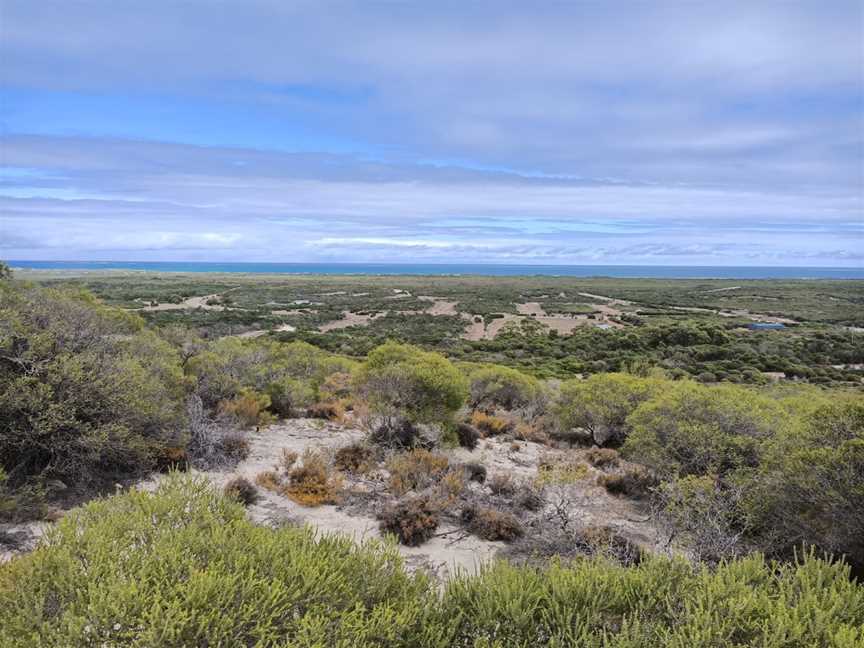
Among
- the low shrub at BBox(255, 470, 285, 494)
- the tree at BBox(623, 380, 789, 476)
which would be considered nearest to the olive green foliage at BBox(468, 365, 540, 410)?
the tree at BBox(623, 380, 789, 476)

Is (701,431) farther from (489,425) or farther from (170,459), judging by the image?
(170,459)

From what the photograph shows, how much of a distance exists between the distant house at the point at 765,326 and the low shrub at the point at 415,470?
56946mm

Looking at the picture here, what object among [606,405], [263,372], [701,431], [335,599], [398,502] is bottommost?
[398,502]

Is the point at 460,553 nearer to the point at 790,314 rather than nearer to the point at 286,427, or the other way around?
the point at 286,427

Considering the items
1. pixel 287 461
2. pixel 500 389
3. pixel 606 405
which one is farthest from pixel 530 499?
pixel 500 389

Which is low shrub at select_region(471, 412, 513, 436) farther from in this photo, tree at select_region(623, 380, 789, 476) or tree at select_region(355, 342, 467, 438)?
tree at select_region(623, 380, 789, 476)

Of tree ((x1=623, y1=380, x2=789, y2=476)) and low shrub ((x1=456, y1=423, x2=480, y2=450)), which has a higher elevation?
tree ((x1=623, y1=380, x2=789, y2=476))

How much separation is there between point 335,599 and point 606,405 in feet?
35.7

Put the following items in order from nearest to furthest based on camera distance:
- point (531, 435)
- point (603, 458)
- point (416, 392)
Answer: point (416, 392), point (603, 458), point (531, 435)

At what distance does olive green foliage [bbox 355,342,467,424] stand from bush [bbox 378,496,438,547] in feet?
11.1

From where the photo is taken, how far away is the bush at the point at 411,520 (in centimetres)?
736

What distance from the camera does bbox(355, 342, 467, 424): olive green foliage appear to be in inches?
445

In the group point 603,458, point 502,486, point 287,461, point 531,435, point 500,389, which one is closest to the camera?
point 502,486

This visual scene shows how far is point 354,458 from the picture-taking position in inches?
405
